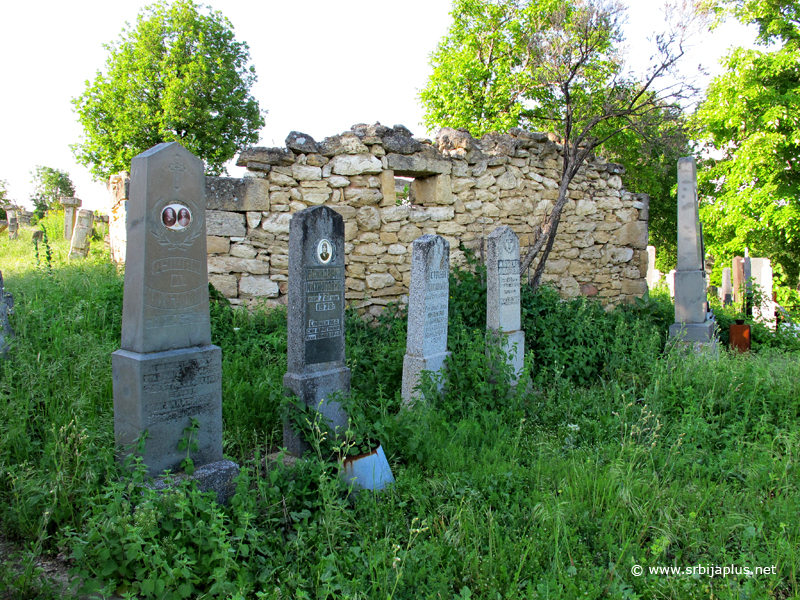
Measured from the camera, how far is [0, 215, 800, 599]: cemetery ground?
2275 mm

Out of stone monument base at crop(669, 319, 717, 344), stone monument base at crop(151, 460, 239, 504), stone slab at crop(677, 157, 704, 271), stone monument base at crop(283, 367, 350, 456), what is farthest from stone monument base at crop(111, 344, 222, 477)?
stone slab at crop(677, 157, 704, 271)

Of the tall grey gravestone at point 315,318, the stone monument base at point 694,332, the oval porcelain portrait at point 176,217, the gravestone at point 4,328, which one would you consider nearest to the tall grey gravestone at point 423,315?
the tall grey gravestone at point 315,318

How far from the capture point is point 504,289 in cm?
543

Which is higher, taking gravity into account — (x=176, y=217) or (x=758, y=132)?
(x=758, y=132)

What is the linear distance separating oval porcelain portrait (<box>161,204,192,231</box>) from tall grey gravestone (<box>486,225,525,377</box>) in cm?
326

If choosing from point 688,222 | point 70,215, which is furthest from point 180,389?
Result: point 70,215

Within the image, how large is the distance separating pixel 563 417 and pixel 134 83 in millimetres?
24134

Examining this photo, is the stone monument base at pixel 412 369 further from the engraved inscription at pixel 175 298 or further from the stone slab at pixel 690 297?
the stone slab at pixel 690 297

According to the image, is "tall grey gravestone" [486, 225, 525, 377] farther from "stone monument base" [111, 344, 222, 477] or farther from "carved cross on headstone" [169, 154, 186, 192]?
"carved cross on headstone" [169, 154, 186, 192]

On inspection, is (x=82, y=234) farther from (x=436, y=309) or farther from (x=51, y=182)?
(x=51, y=182)

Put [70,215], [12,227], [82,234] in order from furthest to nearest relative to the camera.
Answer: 1. [12,227]
2. [70,215]
3. [82,234]

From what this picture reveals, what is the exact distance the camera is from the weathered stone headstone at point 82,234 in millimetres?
10008

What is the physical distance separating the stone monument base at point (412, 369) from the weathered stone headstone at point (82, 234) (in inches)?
334

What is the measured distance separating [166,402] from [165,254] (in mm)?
851
